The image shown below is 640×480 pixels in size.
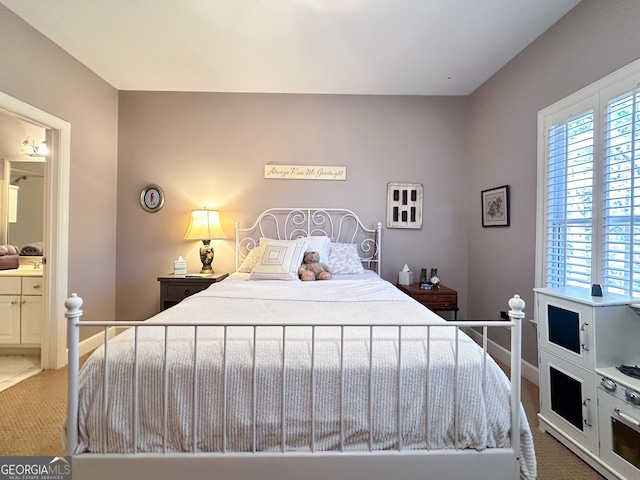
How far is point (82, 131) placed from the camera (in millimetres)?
2910

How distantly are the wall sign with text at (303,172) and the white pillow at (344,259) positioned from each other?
31.6 inches

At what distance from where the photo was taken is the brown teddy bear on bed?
2.71m

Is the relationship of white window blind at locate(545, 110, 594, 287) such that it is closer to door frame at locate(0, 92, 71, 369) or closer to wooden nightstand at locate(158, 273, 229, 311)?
wooden nightstand at locate(158, 273, 229, 311)

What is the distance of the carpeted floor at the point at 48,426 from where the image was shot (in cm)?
158

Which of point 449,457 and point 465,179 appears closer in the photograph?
point 449,457

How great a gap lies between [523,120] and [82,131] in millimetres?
3973

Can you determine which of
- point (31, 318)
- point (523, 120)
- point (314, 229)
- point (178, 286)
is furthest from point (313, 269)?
point (31, 318)

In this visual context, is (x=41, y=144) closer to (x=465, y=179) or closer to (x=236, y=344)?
(x=236, y=344)

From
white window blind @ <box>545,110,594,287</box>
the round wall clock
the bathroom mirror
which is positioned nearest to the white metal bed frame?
white window blind @ <box>545,110,594,287</box>

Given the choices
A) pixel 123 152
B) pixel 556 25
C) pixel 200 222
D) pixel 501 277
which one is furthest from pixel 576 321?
pixel 123 152

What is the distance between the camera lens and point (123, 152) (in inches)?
134

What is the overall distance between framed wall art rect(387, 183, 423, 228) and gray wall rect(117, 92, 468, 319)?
0.34 ft

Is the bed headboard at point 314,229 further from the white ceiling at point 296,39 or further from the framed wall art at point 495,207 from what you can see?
the white ceiling at point 296,39

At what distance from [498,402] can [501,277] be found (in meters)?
1.93
